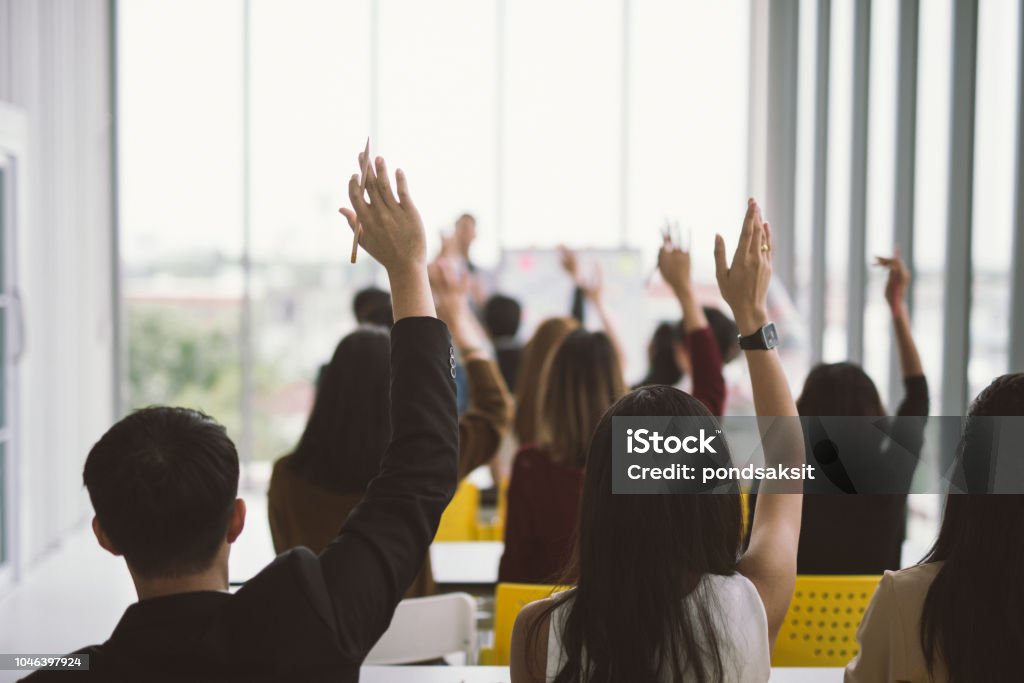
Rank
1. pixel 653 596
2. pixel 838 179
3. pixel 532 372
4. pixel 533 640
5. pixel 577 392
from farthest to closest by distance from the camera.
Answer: pixel 838 179, pixel 532 372, pixel 577 392, pixel 533 640, pixel 653 596

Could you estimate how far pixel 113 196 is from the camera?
7.38 metres

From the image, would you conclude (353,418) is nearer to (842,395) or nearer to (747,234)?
(747,234)

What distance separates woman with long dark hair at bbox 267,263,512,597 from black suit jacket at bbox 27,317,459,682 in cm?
115

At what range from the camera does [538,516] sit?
2.67 m

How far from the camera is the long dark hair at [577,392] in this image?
271cm

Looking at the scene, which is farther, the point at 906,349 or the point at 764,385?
the point at 906,349

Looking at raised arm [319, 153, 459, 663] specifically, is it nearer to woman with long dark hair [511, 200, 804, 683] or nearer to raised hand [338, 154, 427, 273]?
raised hand [338, 154, 427, 273]

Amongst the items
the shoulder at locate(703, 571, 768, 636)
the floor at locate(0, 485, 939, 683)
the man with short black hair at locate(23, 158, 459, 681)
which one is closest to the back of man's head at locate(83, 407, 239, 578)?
the man with short black hair at locate(23, 158, 459, 681)

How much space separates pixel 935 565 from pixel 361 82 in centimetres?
674

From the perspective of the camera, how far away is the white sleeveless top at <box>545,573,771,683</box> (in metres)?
1.38

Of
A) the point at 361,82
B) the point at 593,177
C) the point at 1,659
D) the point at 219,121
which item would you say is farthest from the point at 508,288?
the point at 1,659

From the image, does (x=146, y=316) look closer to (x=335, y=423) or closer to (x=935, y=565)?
→ (x=335, y=423)

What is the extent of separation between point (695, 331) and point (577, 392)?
377mm

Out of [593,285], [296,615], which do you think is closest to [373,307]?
[593,285]
